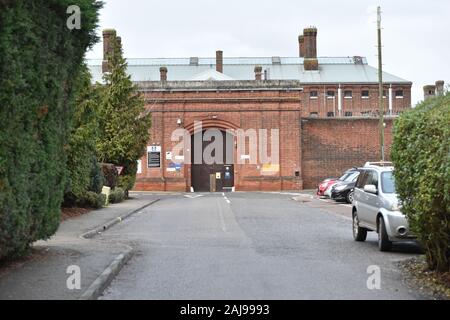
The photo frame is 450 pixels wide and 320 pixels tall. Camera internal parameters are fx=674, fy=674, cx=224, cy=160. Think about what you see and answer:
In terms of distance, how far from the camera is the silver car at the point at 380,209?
44.1ft

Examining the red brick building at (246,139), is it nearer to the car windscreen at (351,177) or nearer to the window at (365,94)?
the car windscreen at (351,177)

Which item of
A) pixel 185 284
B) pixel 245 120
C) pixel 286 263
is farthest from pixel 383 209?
pixel 245 120

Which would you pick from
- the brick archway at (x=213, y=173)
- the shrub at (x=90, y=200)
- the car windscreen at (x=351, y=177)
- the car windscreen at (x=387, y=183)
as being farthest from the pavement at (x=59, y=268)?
the brick archway at (x=213, y=173)

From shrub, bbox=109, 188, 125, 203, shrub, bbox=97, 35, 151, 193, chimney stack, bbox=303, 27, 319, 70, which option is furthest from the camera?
chimney stack, bbox=303, 27, 319, 70

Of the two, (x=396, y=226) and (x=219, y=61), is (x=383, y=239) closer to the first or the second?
(x=396, y=226)

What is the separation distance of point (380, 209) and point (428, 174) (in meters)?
4.33

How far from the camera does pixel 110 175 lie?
36.1 m

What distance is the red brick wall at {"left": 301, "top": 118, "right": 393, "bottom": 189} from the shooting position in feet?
186

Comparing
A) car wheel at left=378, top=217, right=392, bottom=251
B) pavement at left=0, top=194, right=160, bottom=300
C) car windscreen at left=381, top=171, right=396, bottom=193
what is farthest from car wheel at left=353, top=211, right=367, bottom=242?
pavement at left=0, top=194, right=160, bottom=300

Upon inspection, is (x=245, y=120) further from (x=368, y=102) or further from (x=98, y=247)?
(x=98, y=247)

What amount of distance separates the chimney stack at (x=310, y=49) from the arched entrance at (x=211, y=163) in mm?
25831

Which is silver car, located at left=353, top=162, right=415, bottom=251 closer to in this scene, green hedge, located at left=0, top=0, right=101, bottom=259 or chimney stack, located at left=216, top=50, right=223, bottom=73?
green hedge, located at left=0, top=0, right=101, bottom=259

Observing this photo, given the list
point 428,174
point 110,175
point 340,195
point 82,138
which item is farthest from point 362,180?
point 110,175

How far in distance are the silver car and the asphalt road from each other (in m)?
0.37
